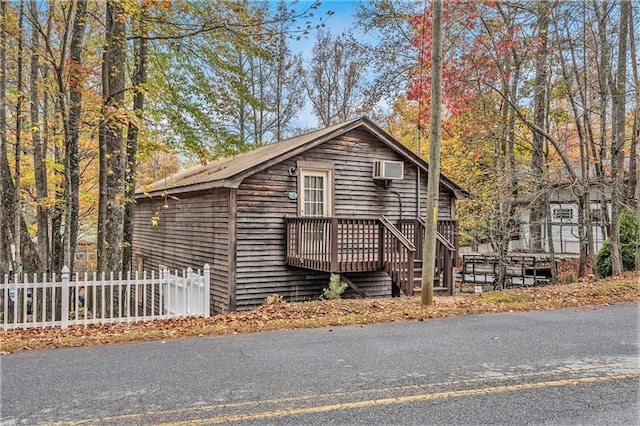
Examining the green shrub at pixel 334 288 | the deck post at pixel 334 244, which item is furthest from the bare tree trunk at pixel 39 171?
the deck post at pixel 334 244

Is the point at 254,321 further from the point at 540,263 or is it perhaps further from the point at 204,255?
the point at 540,263

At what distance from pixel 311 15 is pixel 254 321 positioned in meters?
5.49

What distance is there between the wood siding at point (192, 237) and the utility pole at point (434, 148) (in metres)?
4.97

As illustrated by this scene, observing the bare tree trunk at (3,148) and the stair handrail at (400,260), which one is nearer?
the bare tree trunk at (3,148)

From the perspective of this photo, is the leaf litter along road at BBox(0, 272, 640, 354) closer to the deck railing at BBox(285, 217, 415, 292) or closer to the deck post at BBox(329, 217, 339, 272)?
the deck railing at BBox(285, 217, 415, 292)

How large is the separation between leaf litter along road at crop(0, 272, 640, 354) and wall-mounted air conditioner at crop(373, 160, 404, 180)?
14.2ft

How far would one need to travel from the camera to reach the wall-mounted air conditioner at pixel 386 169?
1244 cm

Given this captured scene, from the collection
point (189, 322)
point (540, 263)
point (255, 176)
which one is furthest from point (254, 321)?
point (540, 263)

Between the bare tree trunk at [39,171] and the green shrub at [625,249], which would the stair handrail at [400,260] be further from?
the bare tree trunk at [39,171]

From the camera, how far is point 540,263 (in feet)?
59.7

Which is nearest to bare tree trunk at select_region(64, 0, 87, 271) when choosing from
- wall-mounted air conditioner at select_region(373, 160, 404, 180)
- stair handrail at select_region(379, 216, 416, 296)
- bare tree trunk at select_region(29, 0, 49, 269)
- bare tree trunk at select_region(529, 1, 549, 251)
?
bare tree trunk at select_region(29, 0, 49, 269)

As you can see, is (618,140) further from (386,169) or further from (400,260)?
(400,260)

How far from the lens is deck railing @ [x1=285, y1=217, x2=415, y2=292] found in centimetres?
991

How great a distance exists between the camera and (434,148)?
7922mm
